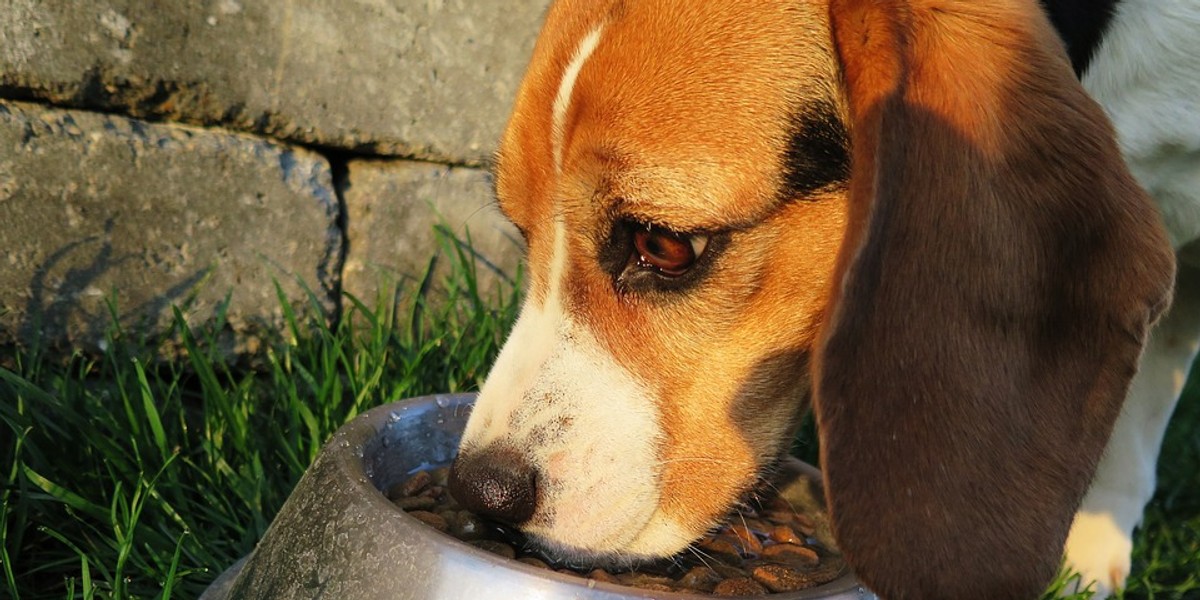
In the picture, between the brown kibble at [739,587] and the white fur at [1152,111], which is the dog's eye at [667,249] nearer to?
the brown kibble at [739,587]

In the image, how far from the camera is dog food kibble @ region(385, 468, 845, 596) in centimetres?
180

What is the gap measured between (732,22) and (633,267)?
45 cm

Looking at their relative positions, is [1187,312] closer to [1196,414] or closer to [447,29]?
[1196,414]

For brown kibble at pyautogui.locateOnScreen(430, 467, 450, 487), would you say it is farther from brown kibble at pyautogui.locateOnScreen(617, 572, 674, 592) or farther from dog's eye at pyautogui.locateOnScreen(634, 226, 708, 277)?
dog's eye at pyautogui.locateOnScreen(634, 226, 708, 277)

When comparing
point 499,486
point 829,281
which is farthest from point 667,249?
point 499,486

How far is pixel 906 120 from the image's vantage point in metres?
1.64

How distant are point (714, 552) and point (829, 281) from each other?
0.54 meters

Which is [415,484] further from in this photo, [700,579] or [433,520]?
[700,579]

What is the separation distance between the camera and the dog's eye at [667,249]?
1863mm

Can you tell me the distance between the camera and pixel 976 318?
5.39 ft

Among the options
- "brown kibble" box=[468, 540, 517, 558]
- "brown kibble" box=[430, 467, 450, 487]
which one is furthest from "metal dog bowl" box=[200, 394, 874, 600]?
"brown kibble" box=[468, 540, 517, 558]

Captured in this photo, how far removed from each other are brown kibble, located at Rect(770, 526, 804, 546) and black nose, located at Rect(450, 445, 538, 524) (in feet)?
1.56

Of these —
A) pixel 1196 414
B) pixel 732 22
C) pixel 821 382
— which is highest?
pixel 732 22

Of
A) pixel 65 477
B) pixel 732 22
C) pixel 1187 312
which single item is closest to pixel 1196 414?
pixel 1187 312
